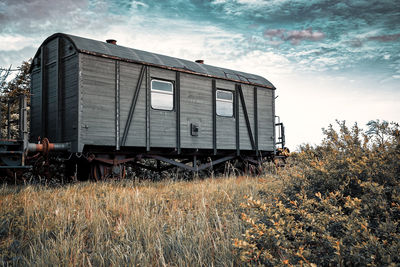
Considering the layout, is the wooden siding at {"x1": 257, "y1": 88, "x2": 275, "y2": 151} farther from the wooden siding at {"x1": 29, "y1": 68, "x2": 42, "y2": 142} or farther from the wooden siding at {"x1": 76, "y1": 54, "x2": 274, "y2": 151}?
the wooden siding at {"x1": 29, "y1": 68, "x2": 42, "y2": 142}

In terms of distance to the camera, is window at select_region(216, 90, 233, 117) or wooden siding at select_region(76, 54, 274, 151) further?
window at select_region(216, 90, 233, 117)

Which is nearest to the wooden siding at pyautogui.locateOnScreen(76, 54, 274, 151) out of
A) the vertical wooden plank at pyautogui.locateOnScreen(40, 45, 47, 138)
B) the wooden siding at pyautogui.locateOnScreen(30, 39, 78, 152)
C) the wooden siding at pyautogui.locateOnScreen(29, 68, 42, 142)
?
the wooden siding at pyautogui.locateOnScreen(30, 39, 78, 152)

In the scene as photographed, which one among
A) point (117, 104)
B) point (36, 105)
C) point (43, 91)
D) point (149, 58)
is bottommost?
point (117, 104)

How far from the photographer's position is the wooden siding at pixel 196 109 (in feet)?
35.5

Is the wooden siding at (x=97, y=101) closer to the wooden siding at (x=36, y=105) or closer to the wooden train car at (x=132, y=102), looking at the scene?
the wooden train car at (x=132, y=102)

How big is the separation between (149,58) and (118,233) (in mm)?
7109

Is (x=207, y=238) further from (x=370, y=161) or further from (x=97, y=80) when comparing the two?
(x=97, y=80)

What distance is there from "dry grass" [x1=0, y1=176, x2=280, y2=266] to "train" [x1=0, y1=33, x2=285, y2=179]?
9.80ft

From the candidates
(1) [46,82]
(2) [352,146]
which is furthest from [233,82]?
(2) [352,146]

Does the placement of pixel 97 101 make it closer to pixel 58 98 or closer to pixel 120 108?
pixel 120 108

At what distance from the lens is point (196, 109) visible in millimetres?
11195

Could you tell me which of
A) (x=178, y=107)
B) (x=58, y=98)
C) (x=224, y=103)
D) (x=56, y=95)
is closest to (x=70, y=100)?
(x=58, y=98)

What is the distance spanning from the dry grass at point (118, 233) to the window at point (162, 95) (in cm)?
456

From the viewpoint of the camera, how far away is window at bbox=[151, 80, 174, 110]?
10.3m
